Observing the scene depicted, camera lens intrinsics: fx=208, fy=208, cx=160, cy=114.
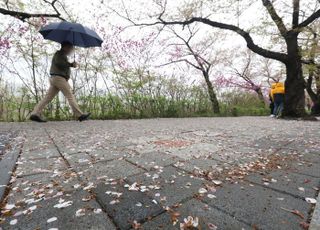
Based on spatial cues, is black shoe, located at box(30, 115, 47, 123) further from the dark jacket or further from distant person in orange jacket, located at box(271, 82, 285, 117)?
distant person in orange jacket, located at box(271, 82, 285, 117)

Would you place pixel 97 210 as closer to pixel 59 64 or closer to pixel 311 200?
pixel 311 200

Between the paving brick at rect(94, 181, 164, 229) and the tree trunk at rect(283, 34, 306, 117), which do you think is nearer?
the paving brick at rect(94, 181, 164, 229)

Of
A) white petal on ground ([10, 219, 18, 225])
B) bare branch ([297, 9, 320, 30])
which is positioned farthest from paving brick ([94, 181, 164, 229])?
bare branch ([297, 9, 320, 30])

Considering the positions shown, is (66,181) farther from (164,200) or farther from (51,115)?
(51,115)

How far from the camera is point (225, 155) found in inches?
94.0

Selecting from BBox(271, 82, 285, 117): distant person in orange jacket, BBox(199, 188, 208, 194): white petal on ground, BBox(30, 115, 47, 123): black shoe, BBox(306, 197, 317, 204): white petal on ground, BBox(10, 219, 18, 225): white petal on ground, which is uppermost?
BBox(271, 82, 285, 117): distant person in orange jacket

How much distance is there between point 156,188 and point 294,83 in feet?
27.7

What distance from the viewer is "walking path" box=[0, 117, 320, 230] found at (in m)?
1.10

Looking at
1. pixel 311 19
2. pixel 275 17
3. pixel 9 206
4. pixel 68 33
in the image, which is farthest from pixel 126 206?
pixel 311 19

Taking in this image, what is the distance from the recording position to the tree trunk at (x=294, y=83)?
25.5ft

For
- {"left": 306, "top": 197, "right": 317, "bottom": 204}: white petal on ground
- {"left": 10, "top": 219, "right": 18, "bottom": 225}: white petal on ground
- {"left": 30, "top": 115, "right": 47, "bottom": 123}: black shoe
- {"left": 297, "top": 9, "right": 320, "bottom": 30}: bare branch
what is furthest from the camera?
{"left": 297, "top": 9, "right": 320, "bottom": 30}: bare branch

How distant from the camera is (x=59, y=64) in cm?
464

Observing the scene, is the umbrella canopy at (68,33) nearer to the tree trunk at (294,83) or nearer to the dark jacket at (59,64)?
the dark jacket at (59,64)

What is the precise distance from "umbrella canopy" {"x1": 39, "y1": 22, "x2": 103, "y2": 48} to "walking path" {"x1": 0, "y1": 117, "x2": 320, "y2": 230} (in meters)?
3.10
